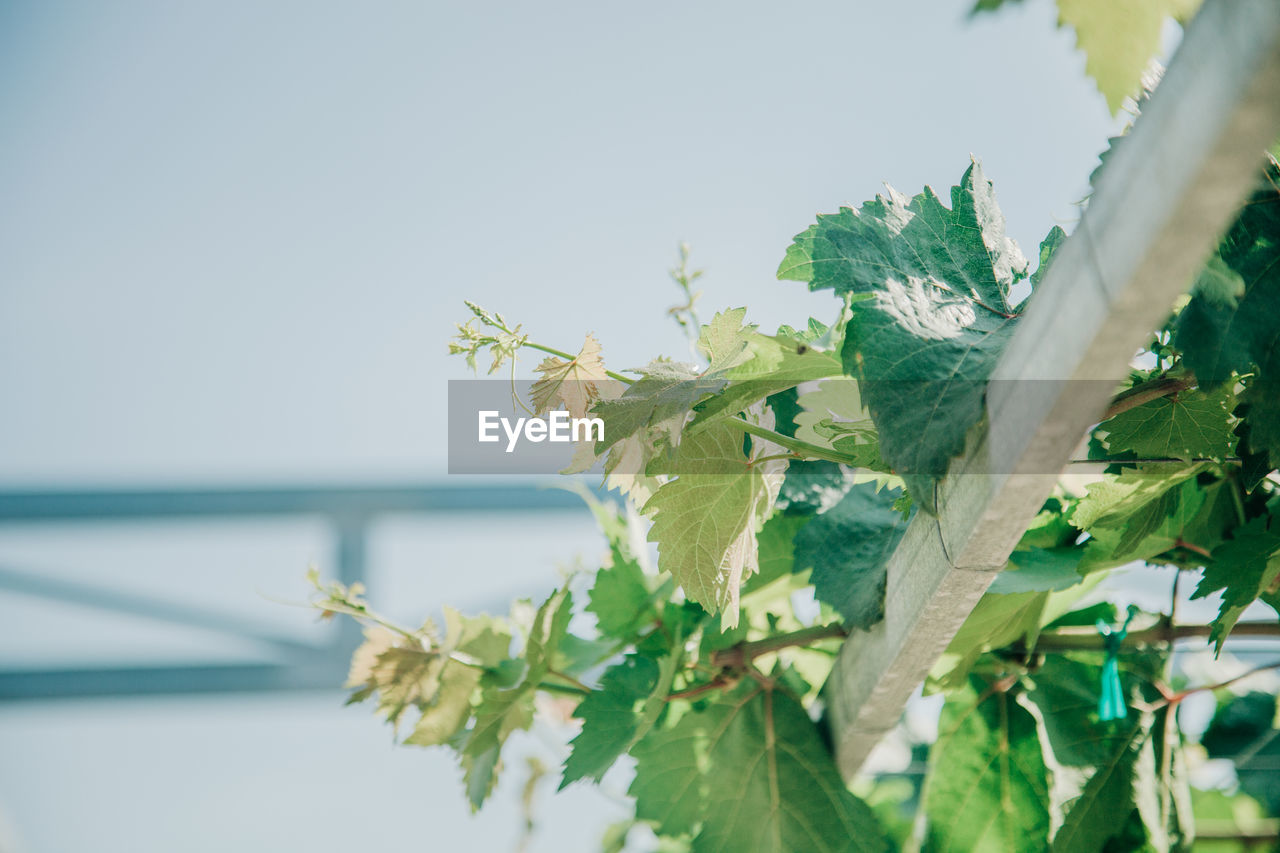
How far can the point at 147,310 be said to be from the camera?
2289 millimetres

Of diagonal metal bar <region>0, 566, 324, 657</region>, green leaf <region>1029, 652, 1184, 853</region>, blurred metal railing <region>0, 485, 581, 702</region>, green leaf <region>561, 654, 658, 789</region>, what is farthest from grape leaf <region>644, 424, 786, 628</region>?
diagonal metal bar <region>0, 566, 324, 657</region>

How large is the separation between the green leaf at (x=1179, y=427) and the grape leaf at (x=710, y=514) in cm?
11

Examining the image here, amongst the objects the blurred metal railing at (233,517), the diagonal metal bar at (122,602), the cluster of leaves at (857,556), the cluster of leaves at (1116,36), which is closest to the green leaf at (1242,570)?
the cluster of leaves at (857,556)

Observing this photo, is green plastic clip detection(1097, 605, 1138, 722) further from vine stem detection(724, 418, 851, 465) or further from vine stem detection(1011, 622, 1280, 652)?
vine stem detection(724, 418, 851, 465)

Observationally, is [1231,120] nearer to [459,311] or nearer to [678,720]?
[459,311]

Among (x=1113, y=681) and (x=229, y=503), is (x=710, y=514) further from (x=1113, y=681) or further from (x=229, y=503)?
(x=229, y=503)

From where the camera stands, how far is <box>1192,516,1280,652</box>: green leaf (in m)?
0.31

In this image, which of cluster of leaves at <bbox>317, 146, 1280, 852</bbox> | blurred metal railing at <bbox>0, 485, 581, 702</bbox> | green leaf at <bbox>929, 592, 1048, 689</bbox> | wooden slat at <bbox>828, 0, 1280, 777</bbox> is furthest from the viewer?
blurred metal railing at <bbox>0, 485, 581, 702</bbox>

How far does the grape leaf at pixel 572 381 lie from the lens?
0.27 metres

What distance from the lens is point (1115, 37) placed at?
0.54ft

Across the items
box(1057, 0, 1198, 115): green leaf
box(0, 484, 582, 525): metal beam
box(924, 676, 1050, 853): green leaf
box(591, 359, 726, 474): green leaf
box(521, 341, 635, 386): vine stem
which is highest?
box(1057, 0, 1198, 115): green leaf

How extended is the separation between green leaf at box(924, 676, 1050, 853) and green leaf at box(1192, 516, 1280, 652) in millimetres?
127

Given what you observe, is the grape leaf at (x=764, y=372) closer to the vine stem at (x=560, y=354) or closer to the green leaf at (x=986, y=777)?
the vine stem at (x=560, y=354)

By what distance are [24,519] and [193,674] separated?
48 cm
